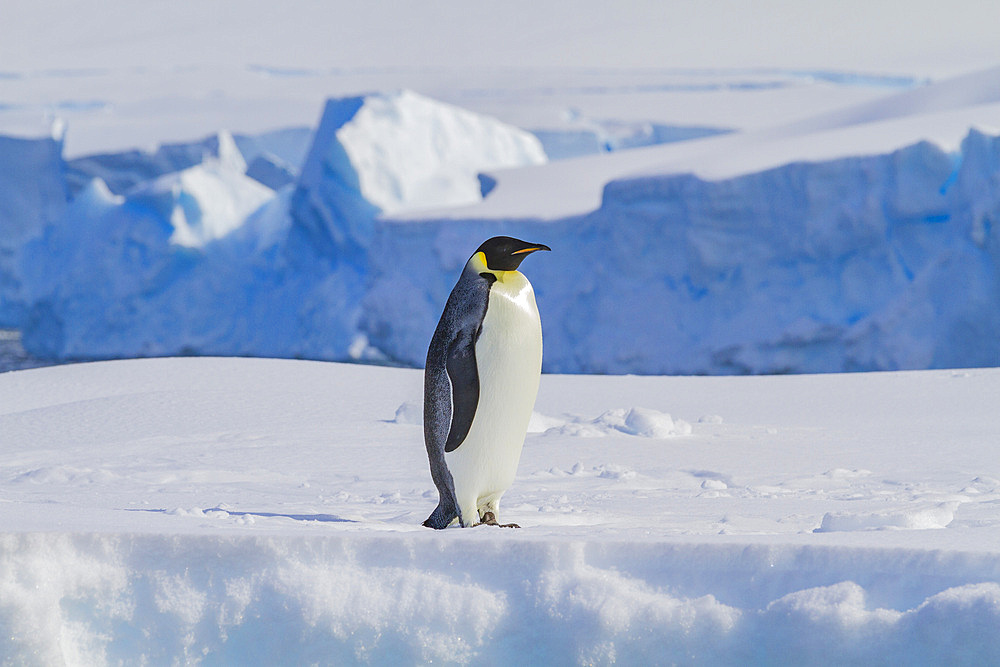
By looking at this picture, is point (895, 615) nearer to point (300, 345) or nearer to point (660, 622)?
point (660, 622)

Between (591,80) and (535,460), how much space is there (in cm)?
4055

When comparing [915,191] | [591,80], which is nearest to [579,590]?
[915,191]

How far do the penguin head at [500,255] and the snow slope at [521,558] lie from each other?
0.65 m

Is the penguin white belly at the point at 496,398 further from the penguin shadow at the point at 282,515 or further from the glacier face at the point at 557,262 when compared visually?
the glacier face at the point at 557,262

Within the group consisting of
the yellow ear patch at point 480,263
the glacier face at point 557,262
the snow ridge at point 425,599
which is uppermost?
the yellow ear patch at point 480,263

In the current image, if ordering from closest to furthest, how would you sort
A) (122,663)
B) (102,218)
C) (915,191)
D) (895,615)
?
(895,615), (122,663), (915,191), (102,218)

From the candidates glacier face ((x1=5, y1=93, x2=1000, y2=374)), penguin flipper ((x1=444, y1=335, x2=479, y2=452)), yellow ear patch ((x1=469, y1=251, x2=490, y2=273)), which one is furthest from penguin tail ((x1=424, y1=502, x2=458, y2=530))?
glacier face ((x1=5, y1=93, x2=1000, y2=374))

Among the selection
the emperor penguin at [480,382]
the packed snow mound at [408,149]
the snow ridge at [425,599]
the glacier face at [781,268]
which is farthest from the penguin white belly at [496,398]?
the packed snow mound at [408,149]

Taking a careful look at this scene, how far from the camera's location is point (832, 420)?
4.42 m

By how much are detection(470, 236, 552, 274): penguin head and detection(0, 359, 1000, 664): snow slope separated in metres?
0.65

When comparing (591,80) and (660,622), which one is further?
(591,80)

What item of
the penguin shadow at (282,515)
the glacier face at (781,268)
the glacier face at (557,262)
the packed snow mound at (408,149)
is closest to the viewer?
the penguin shadow at (282,515)

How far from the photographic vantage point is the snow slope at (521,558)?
203cm

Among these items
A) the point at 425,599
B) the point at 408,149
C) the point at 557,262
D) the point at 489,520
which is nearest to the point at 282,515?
the point at 489,520
